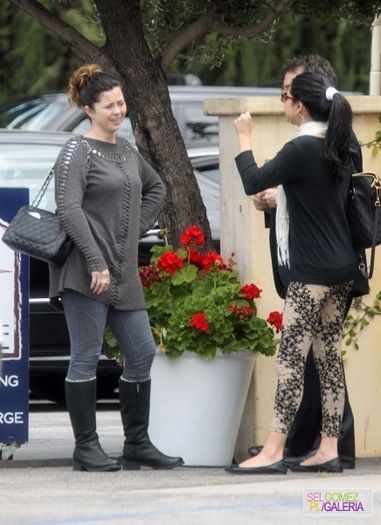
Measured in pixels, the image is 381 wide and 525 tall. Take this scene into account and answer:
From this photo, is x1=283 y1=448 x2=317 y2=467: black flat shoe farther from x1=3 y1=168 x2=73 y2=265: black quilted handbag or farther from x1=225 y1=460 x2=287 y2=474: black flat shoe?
x1=3 y1=168 x2=73 y2=265: black quilted handbag

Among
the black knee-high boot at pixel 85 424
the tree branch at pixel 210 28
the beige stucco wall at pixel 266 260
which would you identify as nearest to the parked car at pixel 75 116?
the tree branch at pixel 210 28

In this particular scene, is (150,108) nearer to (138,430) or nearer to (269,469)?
(138,430)

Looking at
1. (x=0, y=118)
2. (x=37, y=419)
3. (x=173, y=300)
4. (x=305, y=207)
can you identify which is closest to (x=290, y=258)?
(x=305, y=207)

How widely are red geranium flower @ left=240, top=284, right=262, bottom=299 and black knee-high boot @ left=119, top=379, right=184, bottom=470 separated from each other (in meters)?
0.65

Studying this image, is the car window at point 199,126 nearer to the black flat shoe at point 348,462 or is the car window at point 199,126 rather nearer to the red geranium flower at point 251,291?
the red geranium flower at point 251,291

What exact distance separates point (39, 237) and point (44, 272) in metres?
2.38

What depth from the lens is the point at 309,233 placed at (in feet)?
18.7

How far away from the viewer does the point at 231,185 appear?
6633 mm

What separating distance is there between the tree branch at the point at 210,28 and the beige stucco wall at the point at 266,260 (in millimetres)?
721

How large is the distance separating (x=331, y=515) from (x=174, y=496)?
0.73 meters

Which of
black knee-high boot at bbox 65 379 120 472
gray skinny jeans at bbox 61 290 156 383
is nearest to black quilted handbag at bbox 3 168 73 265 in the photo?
gray skinny jeans at bbox 61 290 156 383

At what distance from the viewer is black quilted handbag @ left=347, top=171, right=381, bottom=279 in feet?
18.7

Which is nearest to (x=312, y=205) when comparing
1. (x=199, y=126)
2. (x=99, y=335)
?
(x=99, y=335)

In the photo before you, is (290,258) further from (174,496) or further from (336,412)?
(174,496)
